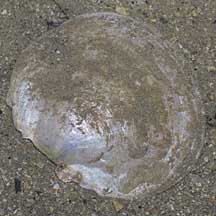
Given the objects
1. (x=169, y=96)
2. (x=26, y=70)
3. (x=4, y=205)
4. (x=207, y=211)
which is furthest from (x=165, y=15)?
(x=4, y=205)

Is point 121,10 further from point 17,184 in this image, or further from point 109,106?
point 17,184

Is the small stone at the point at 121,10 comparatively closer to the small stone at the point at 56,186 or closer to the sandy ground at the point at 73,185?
the sandy ground at the point at 73,185

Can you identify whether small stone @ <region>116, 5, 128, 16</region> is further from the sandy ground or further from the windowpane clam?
the windowpane clam

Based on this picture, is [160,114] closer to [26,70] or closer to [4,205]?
[26,70]

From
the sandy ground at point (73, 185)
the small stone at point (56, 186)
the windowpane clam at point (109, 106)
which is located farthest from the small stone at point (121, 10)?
the small stone at point (56, 186)

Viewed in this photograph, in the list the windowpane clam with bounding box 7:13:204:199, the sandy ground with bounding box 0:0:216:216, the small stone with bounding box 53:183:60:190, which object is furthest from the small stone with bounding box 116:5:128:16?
the small stone with bounding box 53:183:60:190
